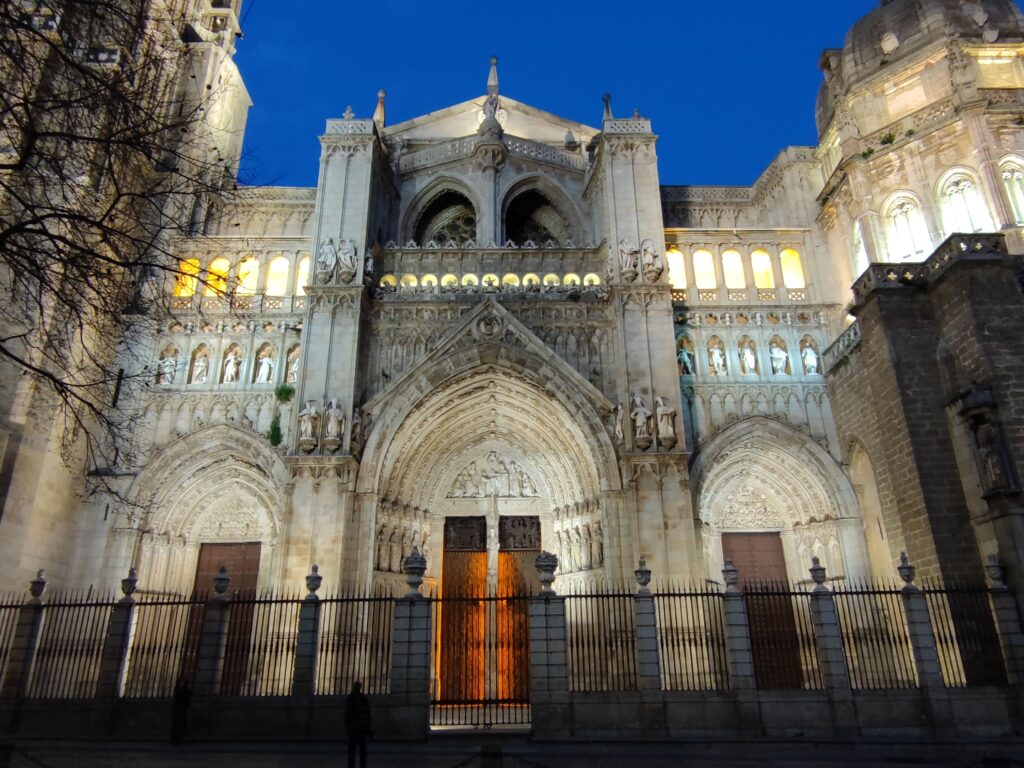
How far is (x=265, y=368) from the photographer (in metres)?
19.6

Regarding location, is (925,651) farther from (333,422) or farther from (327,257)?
(327,257)

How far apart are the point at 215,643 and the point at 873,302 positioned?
15690mm

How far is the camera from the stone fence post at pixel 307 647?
1132cm

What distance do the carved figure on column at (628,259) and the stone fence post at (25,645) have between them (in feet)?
49.6

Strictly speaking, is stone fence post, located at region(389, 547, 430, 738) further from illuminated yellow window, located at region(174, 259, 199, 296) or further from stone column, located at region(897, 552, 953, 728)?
stone column, located at region(897, 552, 953, 728)

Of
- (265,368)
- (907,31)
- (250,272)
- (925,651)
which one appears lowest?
(925,651)

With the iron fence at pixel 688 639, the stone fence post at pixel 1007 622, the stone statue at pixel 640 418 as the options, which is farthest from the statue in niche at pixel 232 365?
the stone fence post at pixel 1007 622

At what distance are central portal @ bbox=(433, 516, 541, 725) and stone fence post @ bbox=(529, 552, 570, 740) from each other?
4142mm

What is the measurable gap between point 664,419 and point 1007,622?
7912 mm

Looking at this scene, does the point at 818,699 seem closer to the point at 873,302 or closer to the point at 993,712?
the point at 993,712

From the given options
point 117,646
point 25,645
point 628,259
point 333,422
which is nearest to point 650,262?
point 628,259

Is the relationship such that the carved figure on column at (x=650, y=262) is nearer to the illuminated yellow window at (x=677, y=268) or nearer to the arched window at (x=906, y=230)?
the illuminated yellow window at (x=677, y=268)

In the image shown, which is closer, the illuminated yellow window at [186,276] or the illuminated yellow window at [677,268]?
the illuminated yellow window at [186,276]

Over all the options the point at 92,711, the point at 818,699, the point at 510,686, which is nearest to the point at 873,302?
the point at 818,699
